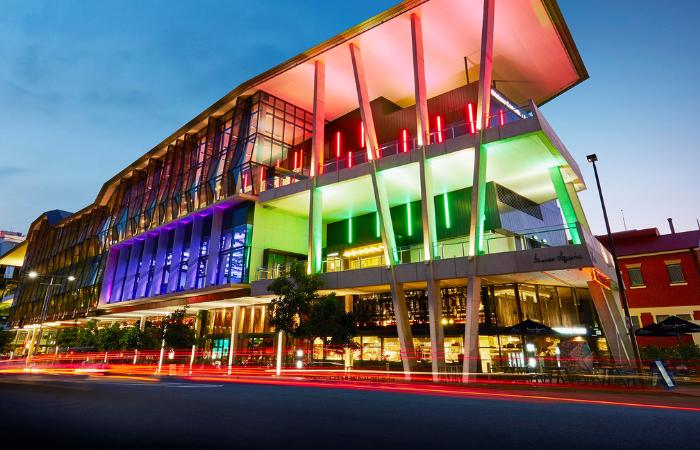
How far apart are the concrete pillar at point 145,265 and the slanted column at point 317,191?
22.4 m

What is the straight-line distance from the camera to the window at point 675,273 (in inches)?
1238

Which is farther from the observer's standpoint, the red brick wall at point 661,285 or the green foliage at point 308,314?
the red brick wall at point 661,285

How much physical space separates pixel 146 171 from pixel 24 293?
41.8m

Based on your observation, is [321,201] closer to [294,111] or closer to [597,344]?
[294,111]

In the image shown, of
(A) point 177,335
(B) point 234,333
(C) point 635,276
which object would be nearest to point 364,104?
(B) point 234,333

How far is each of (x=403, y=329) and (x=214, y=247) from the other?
714 inches

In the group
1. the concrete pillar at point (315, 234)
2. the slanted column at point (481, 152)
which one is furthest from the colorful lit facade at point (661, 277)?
the concrete pillar at point (315, 234)

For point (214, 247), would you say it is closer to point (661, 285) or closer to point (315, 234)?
point (315, 234)

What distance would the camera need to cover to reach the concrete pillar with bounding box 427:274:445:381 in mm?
20844

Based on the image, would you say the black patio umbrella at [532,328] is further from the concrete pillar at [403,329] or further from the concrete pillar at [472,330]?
the concrete pillar at [403,329]

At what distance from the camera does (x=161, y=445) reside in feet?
16.5

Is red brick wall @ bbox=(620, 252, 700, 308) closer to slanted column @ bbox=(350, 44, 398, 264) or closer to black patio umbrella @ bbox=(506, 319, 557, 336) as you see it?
black patio umbrella @ bbox=(506, 319, 557, 336)

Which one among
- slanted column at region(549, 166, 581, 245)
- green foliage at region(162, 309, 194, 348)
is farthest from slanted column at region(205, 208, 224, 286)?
slanted column at region(549, 166, 581, 245)

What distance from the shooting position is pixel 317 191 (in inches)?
1134
